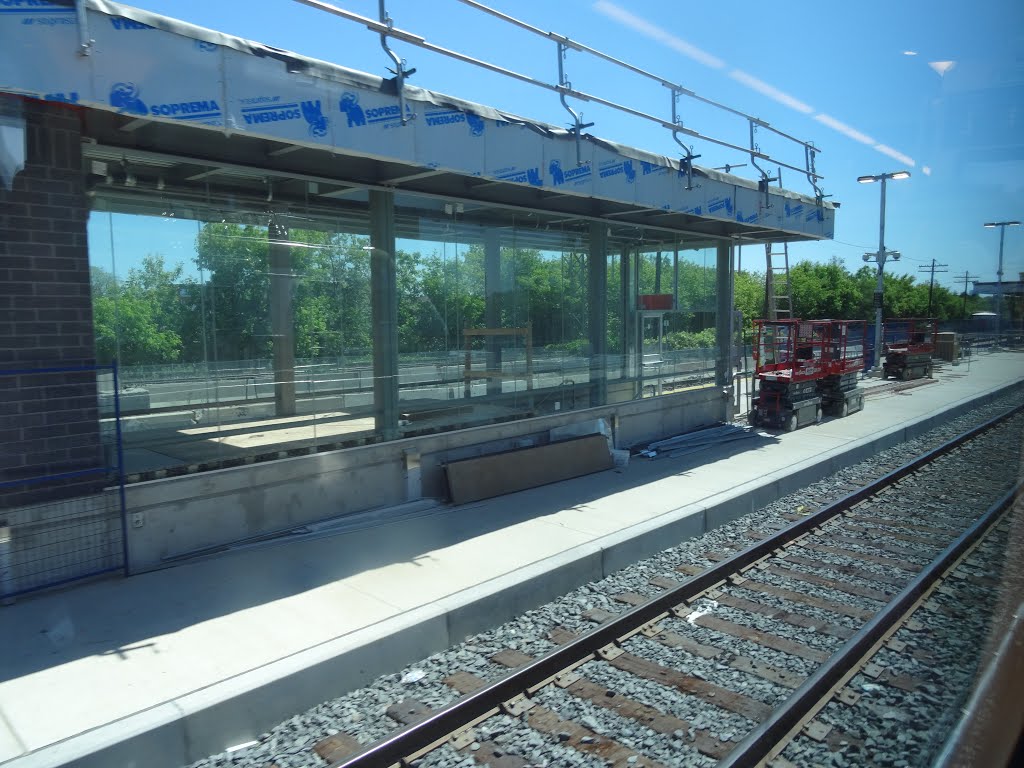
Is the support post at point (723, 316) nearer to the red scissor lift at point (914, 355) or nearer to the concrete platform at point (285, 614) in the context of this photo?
the concrete platform at point (285, 614)

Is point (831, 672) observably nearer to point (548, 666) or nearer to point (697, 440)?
point (548, 666)

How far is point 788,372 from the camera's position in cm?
1544

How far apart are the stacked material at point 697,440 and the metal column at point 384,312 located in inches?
200

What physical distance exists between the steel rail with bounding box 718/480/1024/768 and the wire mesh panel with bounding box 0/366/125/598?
5433 millimetres

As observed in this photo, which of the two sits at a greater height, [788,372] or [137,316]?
[137,316]

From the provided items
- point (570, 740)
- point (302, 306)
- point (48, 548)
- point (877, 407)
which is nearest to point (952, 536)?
point (570, 740)

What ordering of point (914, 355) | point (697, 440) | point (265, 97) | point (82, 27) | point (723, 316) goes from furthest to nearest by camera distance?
point (914, 355) → point (723, 316) → point (697, 440) → point (265, 97) → point (82, 27)

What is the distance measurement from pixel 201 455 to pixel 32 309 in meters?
2.05

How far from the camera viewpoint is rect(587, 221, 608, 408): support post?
12.2m

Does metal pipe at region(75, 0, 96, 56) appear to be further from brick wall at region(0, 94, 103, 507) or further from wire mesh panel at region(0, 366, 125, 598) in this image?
wire mesh panel at region(0, 366, 125, 598)

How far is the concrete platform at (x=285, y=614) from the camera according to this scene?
412 centimetres

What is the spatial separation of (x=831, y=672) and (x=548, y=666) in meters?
1.93

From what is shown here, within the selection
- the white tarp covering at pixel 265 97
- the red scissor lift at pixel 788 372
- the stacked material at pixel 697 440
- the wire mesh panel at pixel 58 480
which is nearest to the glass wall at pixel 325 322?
the wire mesh panel at pixel 58 480

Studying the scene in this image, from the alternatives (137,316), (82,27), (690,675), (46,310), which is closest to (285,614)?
(690,675)
